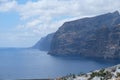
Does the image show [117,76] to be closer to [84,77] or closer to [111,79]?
[111,79]

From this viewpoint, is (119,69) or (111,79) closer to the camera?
(111,79)

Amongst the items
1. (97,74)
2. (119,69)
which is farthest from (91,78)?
(119,69)

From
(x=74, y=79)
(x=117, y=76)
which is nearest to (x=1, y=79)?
(x=74, y=79)

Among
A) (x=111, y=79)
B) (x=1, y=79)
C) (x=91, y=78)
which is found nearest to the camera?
(x=111, y=79)

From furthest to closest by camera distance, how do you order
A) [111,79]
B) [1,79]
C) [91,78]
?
[1,79], [91,78], [111,79]

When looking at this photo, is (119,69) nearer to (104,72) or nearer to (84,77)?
(104,72)

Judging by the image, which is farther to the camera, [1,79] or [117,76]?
[1,79]

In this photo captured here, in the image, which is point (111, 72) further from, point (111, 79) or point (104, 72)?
point (111, 79)
